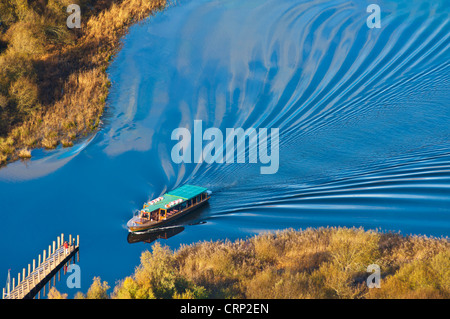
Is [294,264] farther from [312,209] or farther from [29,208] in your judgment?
[29,208]

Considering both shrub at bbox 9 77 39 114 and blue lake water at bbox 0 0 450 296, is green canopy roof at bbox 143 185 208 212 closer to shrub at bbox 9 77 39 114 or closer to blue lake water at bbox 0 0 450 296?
blue lake water at bbox 0 0 450 296

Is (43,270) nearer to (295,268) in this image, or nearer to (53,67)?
(295,268)

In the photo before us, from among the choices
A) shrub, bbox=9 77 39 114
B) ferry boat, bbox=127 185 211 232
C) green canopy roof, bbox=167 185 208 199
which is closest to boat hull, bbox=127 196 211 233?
ferry boat, bbox=127 185 211 232

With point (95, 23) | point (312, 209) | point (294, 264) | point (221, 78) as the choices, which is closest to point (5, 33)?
point (95, 23)

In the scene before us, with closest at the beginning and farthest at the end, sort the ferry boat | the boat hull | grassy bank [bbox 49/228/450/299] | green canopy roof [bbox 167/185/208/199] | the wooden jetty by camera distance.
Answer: grassy bank [bbox 49/228/450/299]
the wooden jetty
the boat hull
the ferry boat
green canopy roof [bbox 167/185/208/199]

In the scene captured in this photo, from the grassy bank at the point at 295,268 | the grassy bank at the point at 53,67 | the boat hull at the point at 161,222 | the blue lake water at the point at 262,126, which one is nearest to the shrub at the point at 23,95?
the grassy bank at the point at 53,67

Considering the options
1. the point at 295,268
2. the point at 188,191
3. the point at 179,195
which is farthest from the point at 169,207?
the point at 295,268
